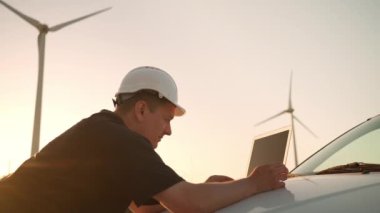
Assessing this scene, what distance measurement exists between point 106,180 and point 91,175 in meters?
0.10

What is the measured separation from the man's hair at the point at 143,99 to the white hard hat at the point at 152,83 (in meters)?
0.03

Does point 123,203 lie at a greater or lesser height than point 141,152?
lesser

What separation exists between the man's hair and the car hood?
1163 millimetres

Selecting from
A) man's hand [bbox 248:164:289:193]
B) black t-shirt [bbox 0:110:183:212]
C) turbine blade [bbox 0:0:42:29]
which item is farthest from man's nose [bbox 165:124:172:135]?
turbine blade [bbox 0:0:42:29]

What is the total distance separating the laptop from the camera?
18.4 ft

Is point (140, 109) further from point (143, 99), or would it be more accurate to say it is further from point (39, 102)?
point (39, 102)

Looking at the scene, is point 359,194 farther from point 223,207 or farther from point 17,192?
point 17,192

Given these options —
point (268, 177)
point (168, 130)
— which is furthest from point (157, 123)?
point (268, 177)

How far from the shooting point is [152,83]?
348 centimetres

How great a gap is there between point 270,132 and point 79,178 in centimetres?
394

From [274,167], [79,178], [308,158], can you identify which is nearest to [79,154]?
[79,178]

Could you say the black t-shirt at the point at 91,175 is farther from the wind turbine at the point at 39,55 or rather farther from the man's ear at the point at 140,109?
the wind turbine at the point at 39,55

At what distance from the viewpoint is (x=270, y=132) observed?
6.29m

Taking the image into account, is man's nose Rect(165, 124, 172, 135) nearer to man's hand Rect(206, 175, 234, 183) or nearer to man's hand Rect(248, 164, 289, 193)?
man's hand Rect(206, 175, 234, 183)
